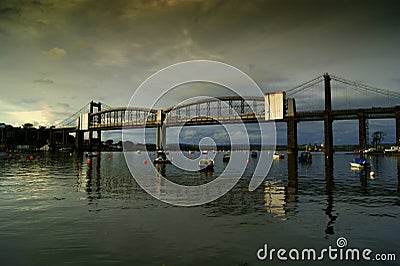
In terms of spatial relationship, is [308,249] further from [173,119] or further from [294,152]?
[173,119]

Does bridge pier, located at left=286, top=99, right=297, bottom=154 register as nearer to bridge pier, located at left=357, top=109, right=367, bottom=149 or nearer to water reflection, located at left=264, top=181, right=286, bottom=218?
bridge pier, located at left=357, top=109, right=367, bottom=149

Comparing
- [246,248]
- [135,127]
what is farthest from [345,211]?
[135,127]

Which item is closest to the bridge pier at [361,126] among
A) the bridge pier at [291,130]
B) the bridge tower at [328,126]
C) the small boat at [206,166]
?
the bridge tower at [328,126]

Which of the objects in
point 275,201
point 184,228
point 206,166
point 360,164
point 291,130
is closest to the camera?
point 184,228

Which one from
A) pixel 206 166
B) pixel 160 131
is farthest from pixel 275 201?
pixel 160 131

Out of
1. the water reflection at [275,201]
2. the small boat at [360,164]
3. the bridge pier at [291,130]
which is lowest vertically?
the water reflection at [275,201]

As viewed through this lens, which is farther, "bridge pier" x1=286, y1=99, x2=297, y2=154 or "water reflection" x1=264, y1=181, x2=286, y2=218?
"bridge pier" x1=286, y1=99, x2=297, y2=154

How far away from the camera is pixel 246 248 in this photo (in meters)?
14.0

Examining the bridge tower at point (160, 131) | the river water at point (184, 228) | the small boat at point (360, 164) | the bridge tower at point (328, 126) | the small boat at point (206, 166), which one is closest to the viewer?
the river water at point (184, 228)

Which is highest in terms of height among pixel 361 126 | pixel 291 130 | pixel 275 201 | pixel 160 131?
pixel 361 126

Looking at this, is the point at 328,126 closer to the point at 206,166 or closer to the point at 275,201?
the point at 206,166

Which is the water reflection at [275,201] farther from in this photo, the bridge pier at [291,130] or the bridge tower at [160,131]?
the bridge tower at [160,131]

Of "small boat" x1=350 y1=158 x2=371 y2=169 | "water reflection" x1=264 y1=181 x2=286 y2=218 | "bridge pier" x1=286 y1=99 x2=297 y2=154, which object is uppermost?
"bridge pier" x1=286 y1=99 x2=297 y2=154

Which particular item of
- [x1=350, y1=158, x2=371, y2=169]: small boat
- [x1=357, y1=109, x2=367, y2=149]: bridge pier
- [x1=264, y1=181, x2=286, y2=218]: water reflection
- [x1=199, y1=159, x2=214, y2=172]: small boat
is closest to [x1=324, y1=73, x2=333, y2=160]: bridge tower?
[x1=357, y1=109, x2=367, y2=149]: bridge pier
